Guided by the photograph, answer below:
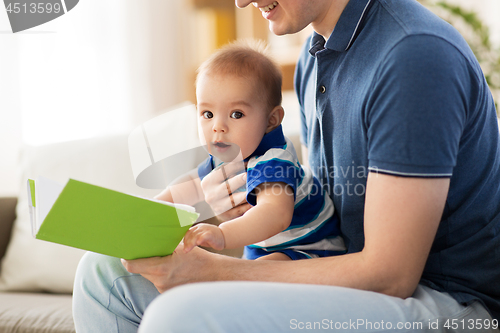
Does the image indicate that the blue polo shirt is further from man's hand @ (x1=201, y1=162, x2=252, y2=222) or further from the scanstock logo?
the scanstock logo

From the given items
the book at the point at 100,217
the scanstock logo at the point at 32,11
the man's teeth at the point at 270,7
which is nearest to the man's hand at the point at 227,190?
the book at the point at 100,217

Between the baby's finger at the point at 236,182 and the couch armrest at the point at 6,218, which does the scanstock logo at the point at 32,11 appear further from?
the baby's finger at the point at 236,182

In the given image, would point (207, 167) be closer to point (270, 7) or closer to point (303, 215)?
point (303, 215)

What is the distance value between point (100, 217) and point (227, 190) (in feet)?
1.28

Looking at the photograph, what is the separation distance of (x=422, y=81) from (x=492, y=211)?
330 mm

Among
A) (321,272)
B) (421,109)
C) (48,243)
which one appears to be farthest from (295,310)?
(48,243)

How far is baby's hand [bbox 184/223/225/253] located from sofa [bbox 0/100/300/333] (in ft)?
1.64

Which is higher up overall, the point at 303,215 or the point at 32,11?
the point at 32,11

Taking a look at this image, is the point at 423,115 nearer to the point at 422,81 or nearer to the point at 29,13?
the point at 422,81

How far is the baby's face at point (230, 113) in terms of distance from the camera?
96 centimetres

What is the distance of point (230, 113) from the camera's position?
3.21 feet

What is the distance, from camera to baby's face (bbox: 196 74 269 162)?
37.9 inches

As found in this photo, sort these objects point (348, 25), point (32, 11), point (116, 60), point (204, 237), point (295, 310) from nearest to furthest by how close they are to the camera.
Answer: point (295, 310)
point (204, 237)
point (348, 25)
point (32, 11)
point (116, 60)

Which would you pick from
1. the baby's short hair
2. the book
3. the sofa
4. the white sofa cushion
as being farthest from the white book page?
the white sofa cushion
